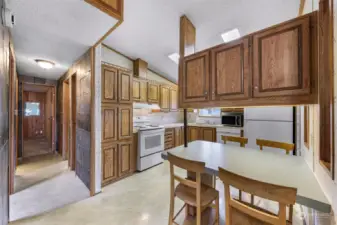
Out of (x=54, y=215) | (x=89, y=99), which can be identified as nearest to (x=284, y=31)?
(x=89, y=99)

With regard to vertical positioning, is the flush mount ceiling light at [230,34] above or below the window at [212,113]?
above

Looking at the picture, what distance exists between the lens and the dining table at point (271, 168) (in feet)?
3.11

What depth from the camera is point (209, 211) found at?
2.08 m

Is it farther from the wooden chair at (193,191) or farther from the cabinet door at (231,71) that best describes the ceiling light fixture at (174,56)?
the wooden chair at (193,191)

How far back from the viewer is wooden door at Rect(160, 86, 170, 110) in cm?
470

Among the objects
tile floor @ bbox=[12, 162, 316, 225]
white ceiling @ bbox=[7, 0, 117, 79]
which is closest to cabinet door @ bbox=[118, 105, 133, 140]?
tile floor @ bbox=[12, 162, 316, 225]

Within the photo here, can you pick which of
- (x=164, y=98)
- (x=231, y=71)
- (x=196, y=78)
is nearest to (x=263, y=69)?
(x=231, y=71)

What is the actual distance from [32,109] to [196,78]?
8.38m

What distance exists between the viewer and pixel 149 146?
12.2ft

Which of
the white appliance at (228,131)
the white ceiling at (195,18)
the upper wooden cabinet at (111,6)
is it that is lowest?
the white appliance at (228,131)

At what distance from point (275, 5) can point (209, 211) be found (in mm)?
3039

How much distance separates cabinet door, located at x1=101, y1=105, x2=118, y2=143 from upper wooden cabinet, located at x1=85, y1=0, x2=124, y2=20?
1.56m

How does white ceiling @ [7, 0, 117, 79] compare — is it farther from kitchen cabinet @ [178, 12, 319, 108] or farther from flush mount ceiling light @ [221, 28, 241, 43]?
flush mount ceiling light @ [221, 28, 241, 43]

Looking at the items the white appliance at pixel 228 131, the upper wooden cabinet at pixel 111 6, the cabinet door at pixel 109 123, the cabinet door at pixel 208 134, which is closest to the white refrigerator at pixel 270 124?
the white appliance at pixel 228 131
